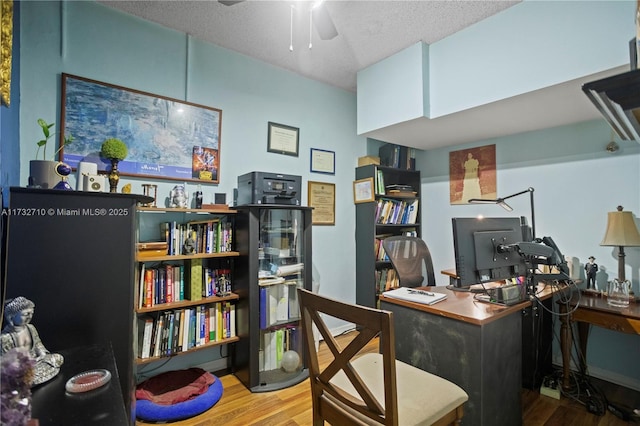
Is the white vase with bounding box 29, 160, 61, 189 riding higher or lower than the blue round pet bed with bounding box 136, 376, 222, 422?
higher

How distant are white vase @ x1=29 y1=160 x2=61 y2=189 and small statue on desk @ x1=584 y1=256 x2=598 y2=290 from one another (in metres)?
3.71

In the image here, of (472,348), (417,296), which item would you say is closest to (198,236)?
(417,296)

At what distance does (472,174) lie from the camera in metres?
3.25

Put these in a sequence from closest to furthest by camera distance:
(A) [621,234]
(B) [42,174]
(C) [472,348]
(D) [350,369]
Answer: (D) [350,369], (C) [472,348], (B) [42,174], (A) [621,234]

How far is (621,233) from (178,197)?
3.22 meters

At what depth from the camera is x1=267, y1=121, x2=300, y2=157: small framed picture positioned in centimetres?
288

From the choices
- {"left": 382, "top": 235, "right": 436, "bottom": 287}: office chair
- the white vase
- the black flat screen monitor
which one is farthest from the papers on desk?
the white vase

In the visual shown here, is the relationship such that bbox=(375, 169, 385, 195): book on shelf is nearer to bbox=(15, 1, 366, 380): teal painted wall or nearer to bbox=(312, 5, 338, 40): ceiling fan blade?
bbox=(15, 1, 366, 380): teal painted wall

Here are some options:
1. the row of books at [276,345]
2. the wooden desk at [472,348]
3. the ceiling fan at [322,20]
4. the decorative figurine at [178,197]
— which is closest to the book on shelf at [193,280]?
the decorative figurine at [178,197]

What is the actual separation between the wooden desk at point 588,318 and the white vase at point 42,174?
3.18 metres

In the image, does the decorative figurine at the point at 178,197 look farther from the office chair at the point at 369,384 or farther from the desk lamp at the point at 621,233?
the desk lamp at the point at 621,233

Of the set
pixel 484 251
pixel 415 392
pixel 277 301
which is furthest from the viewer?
pixel 277 301

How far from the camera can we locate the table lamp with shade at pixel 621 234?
2119 millimetres

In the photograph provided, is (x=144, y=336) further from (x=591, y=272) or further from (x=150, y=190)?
(x=591, y=272)
